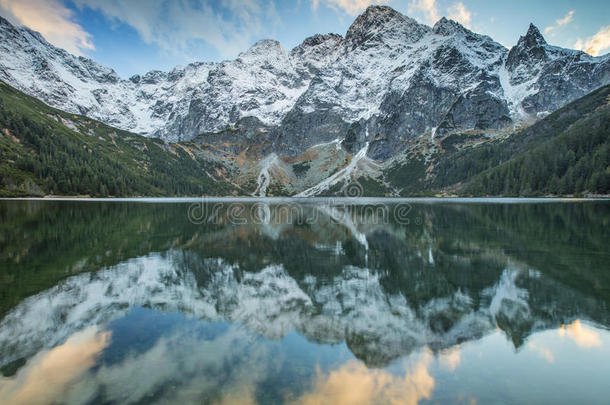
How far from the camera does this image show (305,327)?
41.9 feet

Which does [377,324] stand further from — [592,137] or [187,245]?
[592,137]

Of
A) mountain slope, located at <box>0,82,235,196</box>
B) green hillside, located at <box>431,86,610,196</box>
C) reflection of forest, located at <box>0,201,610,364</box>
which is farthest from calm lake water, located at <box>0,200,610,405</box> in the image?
mountain slope, located at <box>0,82,235,196</box>

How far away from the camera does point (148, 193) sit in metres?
194

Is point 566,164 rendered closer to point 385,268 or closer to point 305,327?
point 385,268

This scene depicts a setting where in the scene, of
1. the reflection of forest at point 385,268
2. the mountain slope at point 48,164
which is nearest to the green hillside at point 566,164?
the reflection of forest at point 385,268

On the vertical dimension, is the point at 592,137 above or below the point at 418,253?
above

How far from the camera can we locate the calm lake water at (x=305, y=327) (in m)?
8.31

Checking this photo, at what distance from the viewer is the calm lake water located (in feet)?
27.3

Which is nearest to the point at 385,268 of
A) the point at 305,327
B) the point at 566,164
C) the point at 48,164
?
the point at 305,327

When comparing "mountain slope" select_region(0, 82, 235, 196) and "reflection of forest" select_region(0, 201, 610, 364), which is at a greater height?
"mountain slope" select_region(0, 82, 235, 196)

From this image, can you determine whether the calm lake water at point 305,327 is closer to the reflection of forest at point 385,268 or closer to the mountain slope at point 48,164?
the reflection of forest at point 385,268

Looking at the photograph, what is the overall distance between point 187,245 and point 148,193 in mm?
185236

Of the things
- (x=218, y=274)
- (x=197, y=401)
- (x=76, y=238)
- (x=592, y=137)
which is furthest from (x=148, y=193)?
(x=592, y=137)

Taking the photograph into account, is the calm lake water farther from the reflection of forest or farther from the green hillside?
the green hillside
